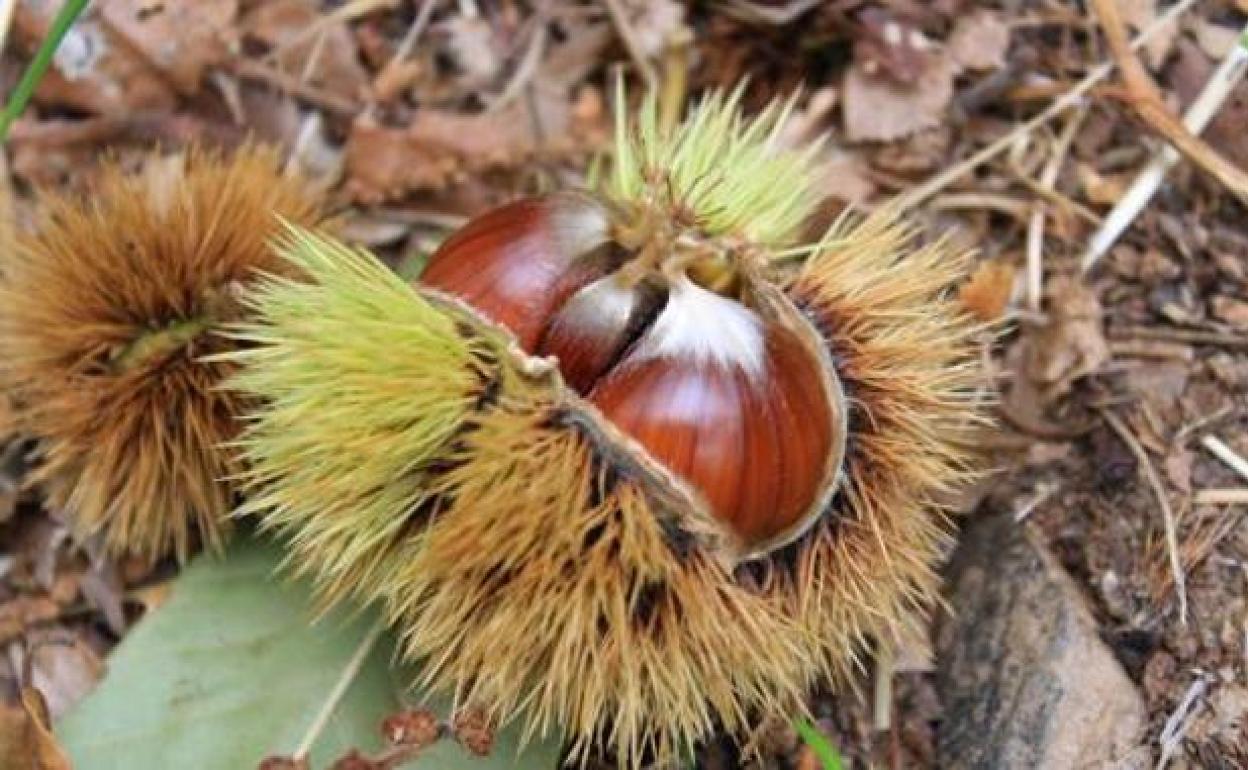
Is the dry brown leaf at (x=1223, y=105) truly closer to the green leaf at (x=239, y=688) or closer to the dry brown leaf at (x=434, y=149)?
the dry brown leaf at (x=434, y=149)

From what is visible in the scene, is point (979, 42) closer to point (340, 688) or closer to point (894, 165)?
point (894, 165)

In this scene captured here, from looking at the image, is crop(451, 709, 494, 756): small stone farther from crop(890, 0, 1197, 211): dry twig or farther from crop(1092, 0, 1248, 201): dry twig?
crop(1092, 0, 1248, 201): dry twig

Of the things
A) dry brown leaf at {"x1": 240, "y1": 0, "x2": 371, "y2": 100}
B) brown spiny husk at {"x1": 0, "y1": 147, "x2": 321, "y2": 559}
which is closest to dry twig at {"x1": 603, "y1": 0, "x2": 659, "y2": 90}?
dry brown leaf at {"x1": 240, "y1": 0, "x2": 371, "y2": 100}

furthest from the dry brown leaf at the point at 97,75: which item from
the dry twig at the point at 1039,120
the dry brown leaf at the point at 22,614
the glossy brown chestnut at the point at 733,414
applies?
the dry twig at the point at 1039,120

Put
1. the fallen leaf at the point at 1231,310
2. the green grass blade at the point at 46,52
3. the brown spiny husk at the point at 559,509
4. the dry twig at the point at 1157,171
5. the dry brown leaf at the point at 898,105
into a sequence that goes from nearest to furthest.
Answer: the brown spiny husk at the point at 559,509, the green grass blade at the point at 46,52, the fallen leaf at the point at 1231,310, the dry twig at the point at 1157,171, the dry brown leaf at the point at 898,105

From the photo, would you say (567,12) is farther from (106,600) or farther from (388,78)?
(106,600)

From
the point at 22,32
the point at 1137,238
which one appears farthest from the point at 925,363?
the point at 22,32
